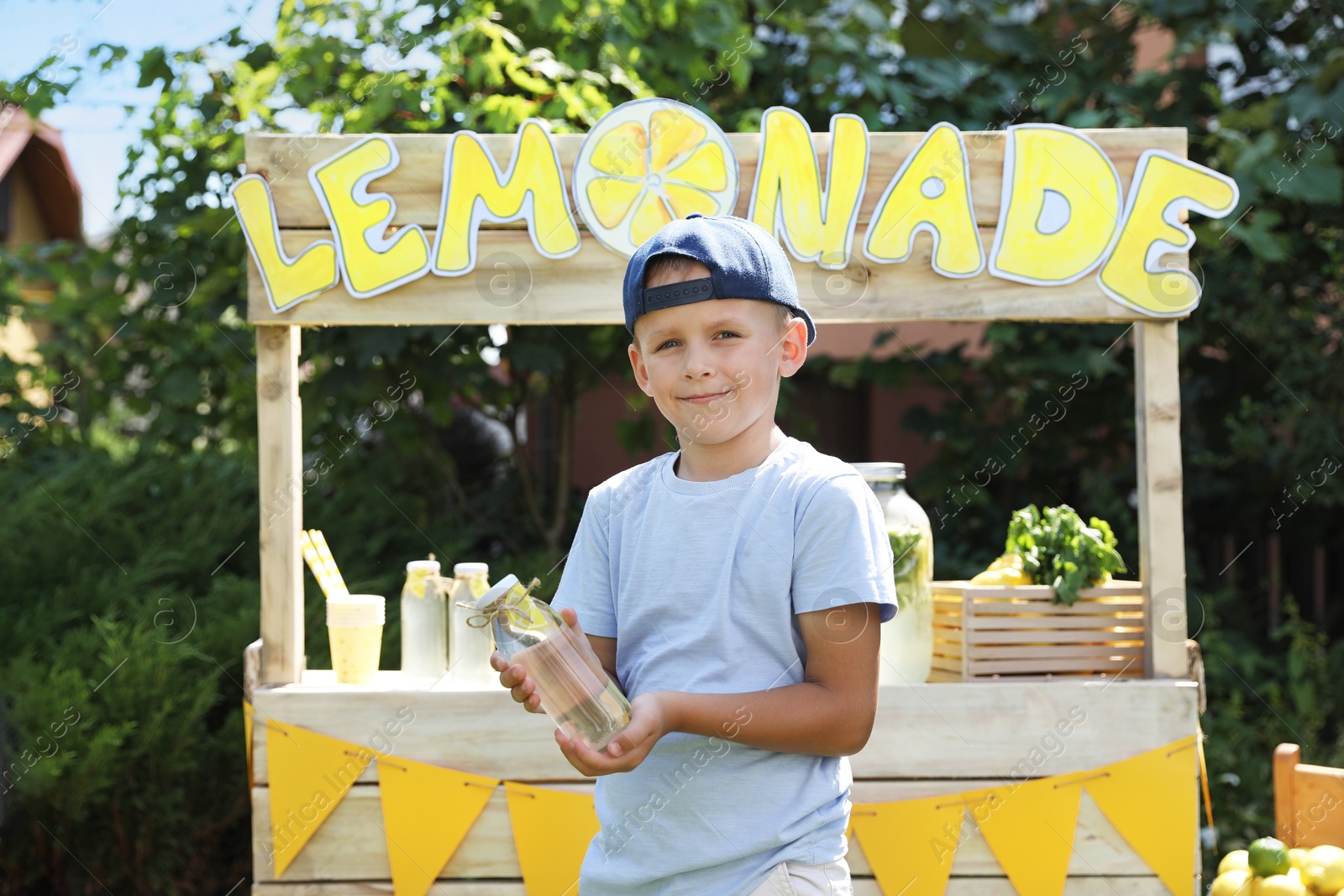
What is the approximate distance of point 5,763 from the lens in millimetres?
3461

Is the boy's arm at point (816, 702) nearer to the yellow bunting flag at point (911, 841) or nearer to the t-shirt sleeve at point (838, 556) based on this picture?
the t-shirt sleeve at point (838, 556)

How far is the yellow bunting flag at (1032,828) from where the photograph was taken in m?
2.71

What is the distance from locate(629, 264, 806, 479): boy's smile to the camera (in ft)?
4.98

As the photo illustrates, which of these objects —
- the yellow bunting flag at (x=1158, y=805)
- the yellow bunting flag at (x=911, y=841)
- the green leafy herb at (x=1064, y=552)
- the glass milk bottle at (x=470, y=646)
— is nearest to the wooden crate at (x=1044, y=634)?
the green leafy herb at (x=1064, y=552)

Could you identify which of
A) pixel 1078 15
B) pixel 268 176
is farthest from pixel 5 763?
pixel 1078 15

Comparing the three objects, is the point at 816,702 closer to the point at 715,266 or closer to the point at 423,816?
the point at 715,266

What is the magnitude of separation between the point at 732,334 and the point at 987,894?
1.82 m

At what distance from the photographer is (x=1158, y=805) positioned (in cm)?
272

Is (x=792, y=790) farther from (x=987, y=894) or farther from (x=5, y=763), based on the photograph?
(x=5, y=763)

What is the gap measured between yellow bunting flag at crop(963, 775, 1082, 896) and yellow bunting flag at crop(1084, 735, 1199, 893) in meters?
0.08

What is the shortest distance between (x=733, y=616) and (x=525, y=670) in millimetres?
274

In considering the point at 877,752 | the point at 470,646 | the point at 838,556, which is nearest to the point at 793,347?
the point at 838,556

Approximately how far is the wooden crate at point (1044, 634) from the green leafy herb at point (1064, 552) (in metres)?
0.04

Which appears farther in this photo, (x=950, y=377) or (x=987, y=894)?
(x=950, y=377)
